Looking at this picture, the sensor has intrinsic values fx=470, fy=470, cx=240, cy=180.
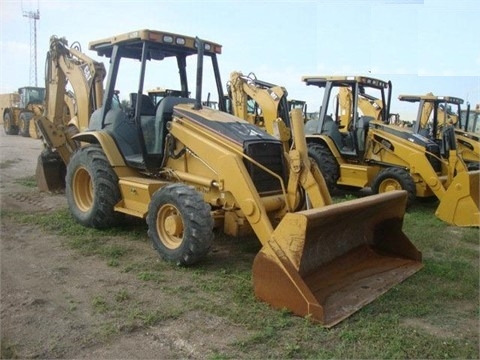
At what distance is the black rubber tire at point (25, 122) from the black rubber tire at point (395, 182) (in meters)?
19.4

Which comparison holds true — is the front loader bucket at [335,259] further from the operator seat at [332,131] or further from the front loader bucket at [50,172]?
the front loader bucket at [50,172]

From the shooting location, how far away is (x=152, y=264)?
5.05 metres

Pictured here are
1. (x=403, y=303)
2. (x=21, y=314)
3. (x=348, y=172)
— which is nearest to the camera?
(x=21, y=314)

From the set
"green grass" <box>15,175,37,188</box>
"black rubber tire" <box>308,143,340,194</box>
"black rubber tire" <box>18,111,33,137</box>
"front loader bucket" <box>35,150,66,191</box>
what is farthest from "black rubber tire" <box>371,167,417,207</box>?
"black rubber tire" <box>18,111,33,137</box>

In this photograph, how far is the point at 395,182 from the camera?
8.62 meters

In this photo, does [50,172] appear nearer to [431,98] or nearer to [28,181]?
[28,181]

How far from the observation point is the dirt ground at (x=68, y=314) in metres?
3.25

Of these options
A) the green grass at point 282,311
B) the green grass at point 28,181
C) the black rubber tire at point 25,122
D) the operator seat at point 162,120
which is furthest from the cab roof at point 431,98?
the black rubber tire at point 25,122

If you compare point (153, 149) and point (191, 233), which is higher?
point (153, 149)

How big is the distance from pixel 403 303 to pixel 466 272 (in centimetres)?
144

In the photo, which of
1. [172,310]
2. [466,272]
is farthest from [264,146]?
[466,272]

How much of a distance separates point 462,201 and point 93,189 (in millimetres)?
5639

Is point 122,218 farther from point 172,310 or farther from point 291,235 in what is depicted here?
point 291,235

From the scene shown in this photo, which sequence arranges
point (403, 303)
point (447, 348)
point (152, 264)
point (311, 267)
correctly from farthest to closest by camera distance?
A: point (152, 264), point (311, 267), point (403, 303), point (447, 348)
